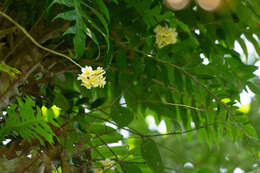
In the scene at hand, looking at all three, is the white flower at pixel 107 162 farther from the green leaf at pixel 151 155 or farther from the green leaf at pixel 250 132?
the green leaf at pixel 250 132

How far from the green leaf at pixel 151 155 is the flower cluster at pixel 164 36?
0.22 metres

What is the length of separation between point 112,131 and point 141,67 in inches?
6.3

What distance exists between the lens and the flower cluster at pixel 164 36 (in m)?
0.82

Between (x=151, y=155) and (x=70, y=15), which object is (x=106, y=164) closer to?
(x=151, y=155)

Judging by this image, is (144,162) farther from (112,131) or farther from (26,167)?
(26,167)

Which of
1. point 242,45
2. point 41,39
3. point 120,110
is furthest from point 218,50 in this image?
point 41,39

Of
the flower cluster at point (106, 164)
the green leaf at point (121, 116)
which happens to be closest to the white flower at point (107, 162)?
the flower cluster at point (106, 164)

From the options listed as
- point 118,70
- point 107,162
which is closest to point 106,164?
point 107,162

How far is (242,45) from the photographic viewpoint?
933mm

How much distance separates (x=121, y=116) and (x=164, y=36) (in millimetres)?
196

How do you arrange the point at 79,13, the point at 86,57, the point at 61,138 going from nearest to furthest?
the point at 79,13
the point at 61,138
the point at 86,57

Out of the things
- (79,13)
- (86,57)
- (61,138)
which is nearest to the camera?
(79,13)

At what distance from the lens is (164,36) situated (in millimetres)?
827

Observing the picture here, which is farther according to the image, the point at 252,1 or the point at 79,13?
the point at 252,1
